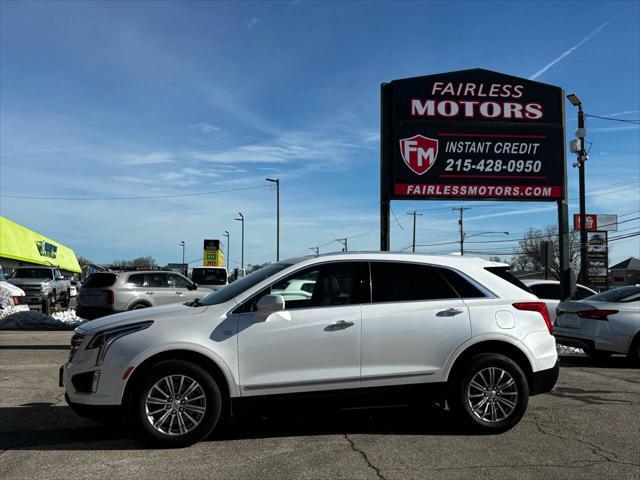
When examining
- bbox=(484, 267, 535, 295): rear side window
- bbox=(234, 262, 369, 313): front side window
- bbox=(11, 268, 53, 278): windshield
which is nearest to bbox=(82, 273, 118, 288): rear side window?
bbox=(11, 268, 53, 278): windshield

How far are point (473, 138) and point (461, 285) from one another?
10126mm

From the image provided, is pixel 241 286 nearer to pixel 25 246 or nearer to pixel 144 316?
pixel 144 316

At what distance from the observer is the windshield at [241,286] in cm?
579

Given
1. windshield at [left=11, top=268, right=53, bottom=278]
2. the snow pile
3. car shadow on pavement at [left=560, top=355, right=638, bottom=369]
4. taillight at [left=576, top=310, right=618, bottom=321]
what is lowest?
car shadow on pavement at [left=560, top=355, right=638, bottom=369]

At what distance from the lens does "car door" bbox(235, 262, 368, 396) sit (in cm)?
542

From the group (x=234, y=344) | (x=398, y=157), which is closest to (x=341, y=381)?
(x=234, y=344)

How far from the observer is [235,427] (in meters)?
6.11

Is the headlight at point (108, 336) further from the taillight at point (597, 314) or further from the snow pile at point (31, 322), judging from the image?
the snow pile at point (31, 322)

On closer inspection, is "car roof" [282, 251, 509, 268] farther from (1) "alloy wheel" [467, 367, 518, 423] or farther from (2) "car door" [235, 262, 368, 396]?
(1) "alloy wheel" [467, 367, 518, 423]

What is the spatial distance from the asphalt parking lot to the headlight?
2.87ft

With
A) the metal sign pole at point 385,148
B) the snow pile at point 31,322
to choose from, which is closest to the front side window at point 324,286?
the metal sign pole at point 385,148

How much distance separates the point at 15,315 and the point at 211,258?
2980 cm

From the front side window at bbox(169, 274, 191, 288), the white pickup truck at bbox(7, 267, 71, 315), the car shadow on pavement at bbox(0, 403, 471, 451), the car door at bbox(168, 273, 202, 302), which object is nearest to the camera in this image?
the car shadow on pavement at bbox(0, 403, 471, 451)

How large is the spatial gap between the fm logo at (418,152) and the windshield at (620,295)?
17.8ft
